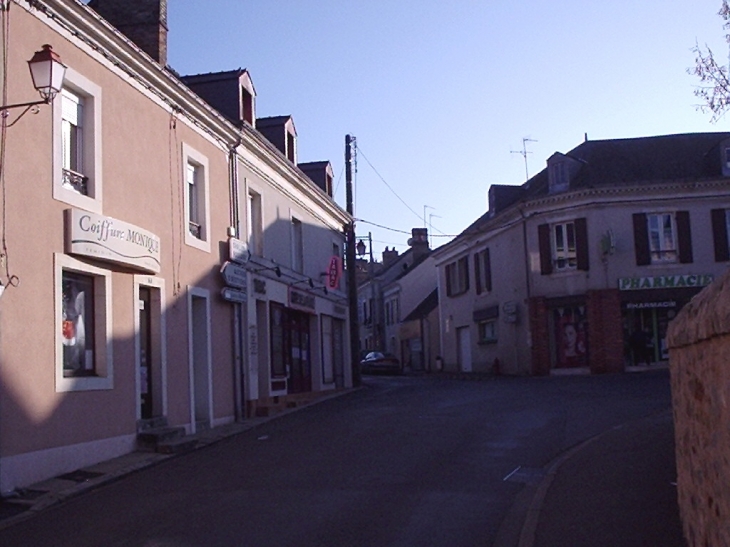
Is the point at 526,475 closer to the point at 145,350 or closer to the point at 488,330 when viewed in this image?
the point at 145,350

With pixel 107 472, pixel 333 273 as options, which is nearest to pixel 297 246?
pixel 333 273

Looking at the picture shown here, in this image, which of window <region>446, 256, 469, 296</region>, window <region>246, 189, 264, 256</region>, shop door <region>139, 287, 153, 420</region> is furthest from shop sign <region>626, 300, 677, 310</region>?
shop door <region>139, 287, 153, 420</region>

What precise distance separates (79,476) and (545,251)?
25611 millimetres

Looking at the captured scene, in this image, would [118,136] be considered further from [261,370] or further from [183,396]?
[261,370]

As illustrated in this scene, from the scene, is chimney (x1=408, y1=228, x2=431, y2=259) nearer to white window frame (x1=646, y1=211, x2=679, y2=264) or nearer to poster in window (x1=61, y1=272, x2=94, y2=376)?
white window frame (x1=646, y1=211, x2=679, y2=264)

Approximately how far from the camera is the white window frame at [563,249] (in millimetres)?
34747

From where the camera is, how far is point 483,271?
41.1 m

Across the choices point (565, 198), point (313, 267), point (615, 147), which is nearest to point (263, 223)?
point (313, 267)

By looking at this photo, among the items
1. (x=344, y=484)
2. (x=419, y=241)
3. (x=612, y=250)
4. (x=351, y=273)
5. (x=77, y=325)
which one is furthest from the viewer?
(x=419, y=241)

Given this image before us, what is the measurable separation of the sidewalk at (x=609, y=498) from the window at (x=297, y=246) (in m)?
13.9

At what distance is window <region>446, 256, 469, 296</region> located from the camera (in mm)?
43844

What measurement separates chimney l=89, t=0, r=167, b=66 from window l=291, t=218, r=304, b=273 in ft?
30.3

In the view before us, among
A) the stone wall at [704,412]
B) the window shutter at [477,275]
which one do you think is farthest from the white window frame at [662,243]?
the stone wall at [704,412]

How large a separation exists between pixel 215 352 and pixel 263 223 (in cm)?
490
